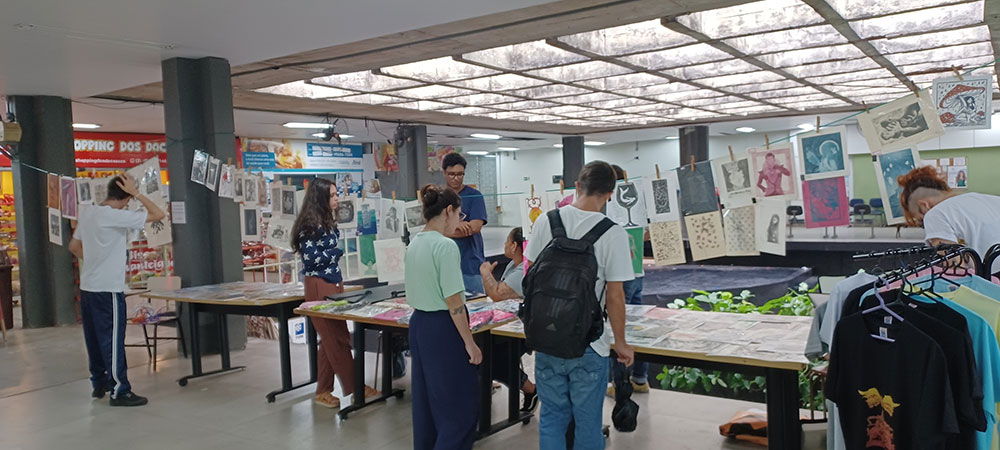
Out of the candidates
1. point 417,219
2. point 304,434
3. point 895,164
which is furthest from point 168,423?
point 895,164

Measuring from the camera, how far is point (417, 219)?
557cm

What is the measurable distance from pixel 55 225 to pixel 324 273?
456cm

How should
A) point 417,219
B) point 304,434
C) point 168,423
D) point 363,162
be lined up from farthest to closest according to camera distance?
point 363,162 → point 417,219 → point 168,423 → point 304,434

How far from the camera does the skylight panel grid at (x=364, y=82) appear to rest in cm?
760

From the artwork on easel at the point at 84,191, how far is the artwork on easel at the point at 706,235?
591cm

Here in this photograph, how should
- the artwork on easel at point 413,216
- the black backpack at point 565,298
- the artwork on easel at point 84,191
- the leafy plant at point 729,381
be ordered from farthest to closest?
the artwork on easel at point 84,191, the artwork on easel at point 413,216, the leafy plant at point 729,381, the black backpack at point 565,298

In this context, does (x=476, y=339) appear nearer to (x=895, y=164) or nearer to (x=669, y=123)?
(x=895, y=164)

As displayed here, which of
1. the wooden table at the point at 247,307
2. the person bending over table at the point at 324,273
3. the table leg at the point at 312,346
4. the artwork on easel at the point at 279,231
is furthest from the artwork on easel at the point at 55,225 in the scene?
the person bending over table at the point at 324,273

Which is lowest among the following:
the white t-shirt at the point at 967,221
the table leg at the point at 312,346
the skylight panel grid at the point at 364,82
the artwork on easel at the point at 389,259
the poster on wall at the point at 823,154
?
the table leg at the point at 312,346

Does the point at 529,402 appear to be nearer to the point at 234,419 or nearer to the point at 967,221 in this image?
the point at 234,419

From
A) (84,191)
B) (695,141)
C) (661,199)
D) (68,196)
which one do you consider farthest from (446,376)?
(695,141)

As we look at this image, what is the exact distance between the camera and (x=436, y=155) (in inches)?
691

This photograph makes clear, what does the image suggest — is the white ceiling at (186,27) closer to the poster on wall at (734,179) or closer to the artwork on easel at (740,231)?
the poster on wall at (734,179)

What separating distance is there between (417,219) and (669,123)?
30.9ft
